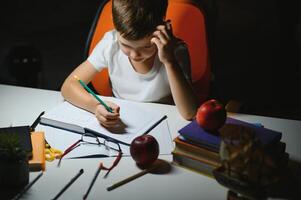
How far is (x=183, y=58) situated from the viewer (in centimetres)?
181

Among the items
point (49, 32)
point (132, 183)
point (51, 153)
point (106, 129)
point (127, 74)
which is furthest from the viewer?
point (49, 32)

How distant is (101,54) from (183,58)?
354 millimetres

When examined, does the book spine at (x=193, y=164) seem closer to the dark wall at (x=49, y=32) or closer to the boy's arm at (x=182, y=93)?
the boy's arm at (x=182, y=93)

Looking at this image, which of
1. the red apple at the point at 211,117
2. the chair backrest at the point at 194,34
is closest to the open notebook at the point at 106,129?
the red apple at the point at 211,117

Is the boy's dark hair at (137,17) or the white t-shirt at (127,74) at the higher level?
the boy's dark hair at (137,17)

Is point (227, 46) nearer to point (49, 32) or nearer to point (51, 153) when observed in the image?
point (49, 32)

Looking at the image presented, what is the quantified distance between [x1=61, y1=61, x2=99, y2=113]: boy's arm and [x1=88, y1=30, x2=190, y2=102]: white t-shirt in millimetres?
35

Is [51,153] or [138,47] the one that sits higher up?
[138,47]

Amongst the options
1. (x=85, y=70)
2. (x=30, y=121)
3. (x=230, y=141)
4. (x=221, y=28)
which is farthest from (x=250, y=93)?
(x=230, y=141)

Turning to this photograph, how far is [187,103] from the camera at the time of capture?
1.60 m

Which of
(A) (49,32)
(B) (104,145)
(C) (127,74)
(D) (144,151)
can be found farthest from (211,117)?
(A) (49,32)

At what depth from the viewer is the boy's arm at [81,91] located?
5.31ft

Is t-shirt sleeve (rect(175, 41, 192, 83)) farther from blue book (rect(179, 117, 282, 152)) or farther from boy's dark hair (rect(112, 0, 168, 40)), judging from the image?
blue book (rect(179, 117, 282, 152))

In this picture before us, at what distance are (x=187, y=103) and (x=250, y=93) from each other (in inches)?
69.0
